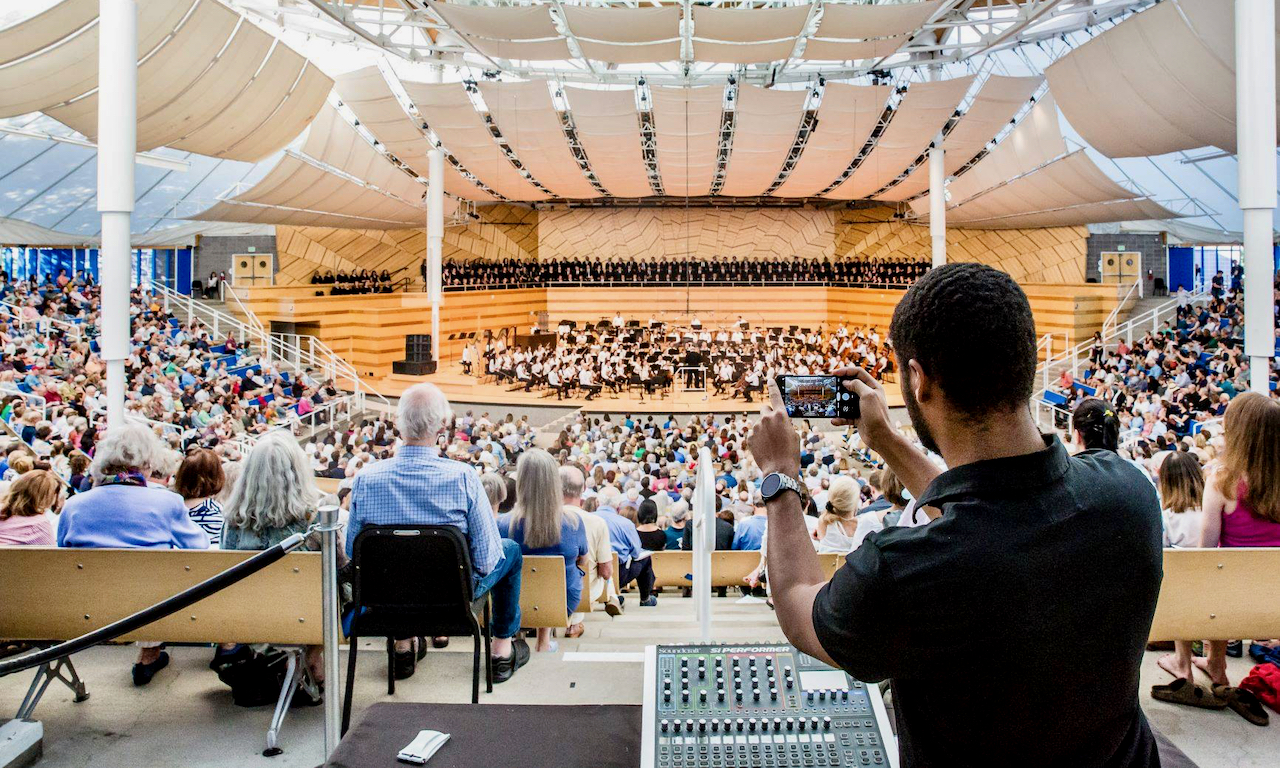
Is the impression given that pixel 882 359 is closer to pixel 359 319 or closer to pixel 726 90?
pixel 726 90

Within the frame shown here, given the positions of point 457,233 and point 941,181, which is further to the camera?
point 457,233

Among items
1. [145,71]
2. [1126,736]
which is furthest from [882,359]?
[1126,736]

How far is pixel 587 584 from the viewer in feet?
12.5

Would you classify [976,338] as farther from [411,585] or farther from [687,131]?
[687,131]

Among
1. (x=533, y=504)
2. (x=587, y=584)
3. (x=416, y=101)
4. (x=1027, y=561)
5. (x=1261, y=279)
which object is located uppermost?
(x=416, y=101)

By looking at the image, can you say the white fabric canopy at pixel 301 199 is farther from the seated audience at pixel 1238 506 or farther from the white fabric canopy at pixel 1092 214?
the white fabric canopy at pixel 1092 214

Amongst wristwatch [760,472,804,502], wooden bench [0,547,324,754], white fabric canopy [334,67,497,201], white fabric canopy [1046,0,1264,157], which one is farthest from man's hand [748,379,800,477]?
white fabric canopy [334,67,497,201]

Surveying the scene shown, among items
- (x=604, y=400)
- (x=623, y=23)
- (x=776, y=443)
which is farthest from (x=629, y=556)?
(x=604, y=400)

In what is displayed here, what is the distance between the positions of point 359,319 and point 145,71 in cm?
1034

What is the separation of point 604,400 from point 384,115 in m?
6.92

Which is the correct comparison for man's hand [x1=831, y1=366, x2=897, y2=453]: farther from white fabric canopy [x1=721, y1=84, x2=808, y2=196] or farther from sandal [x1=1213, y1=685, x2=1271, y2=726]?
white fabric canopy [x1=721, y1=84, x2=808, y2=196]

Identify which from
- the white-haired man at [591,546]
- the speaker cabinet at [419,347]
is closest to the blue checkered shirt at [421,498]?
the white-haired man at [591,546]

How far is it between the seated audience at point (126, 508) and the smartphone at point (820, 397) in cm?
266

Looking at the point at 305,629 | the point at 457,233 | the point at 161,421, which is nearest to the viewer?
the point at 305,629
